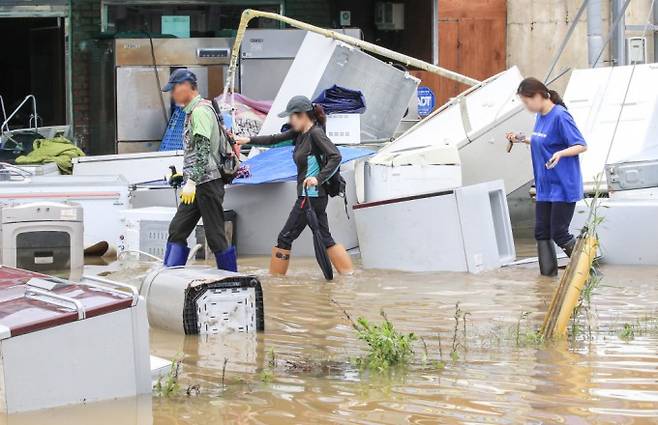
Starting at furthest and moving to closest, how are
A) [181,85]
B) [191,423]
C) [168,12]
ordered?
[168,12] < [181,85] < [191,423]

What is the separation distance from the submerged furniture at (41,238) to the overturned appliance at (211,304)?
2702 mm

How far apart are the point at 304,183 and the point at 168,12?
774cm

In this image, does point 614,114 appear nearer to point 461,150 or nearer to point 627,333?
point 461,150

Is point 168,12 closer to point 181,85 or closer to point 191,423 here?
point 181,85

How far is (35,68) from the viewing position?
63.1ft

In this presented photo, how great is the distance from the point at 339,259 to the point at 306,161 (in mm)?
912

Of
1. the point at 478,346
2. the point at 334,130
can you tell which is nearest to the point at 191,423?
the point at 478,346

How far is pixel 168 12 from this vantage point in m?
17.1

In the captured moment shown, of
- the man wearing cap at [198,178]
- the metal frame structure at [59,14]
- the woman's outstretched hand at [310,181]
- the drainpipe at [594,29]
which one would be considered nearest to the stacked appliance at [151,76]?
the metal frame structure at [59,14]

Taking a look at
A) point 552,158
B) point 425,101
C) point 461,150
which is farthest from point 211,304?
point 425,101

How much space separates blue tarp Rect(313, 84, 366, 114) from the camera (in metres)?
13.6

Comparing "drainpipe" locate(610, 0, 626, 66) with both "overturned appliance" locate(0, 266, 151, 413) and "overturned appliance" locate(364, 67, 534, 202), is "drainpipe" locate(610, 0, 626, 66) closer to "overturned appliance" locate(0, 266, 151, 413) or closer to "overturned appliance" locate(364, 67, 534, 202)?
"overturned appliance" locate(364, 67, 534, 202)

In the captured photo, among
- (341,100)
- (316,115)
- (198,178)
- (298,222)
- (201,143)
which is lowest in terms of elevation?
(298,222)

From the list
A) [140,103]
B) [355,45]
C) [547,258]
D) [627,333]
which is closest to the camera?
[627,333]
